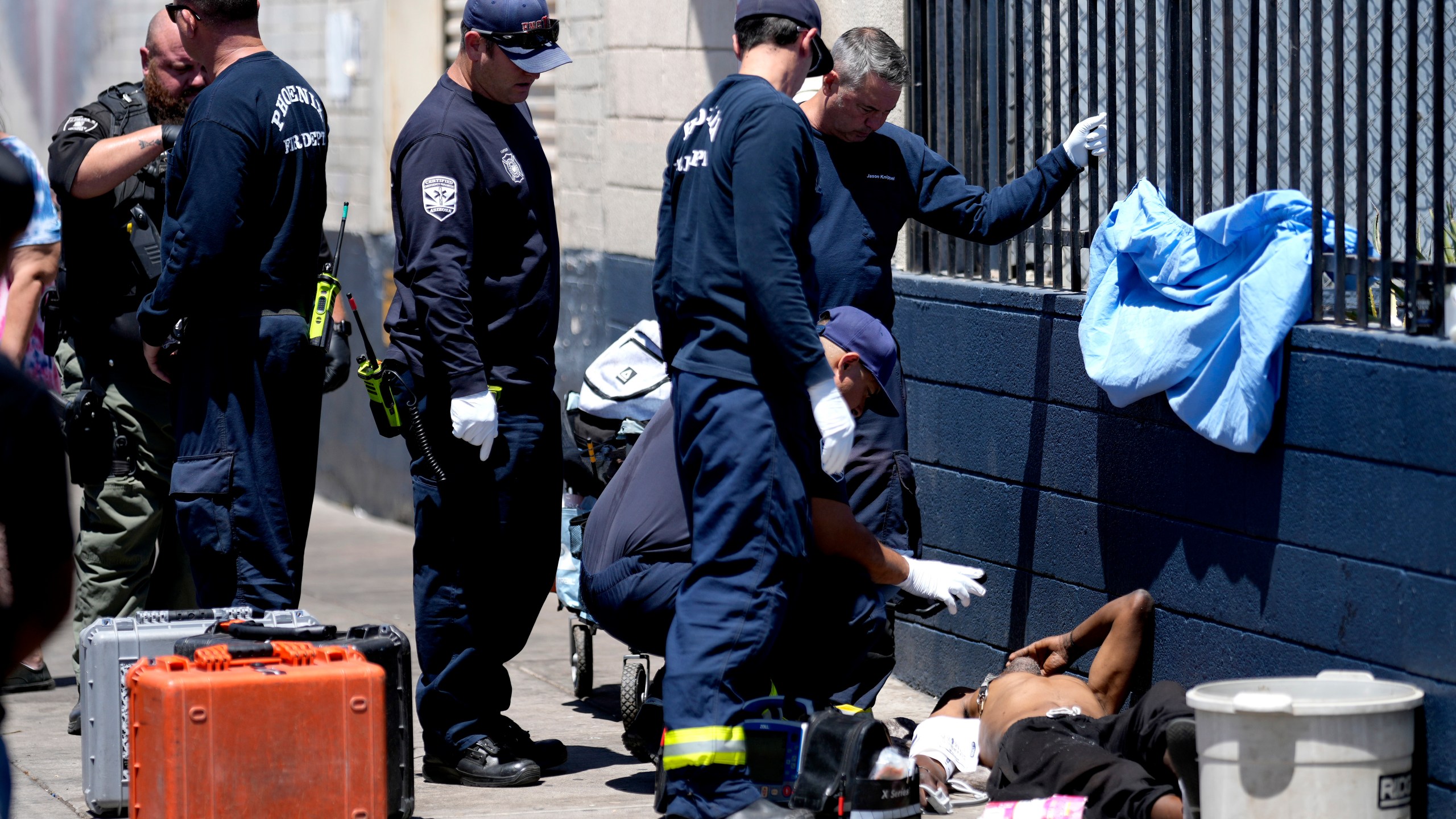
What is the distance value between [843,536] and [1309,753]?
47.2 inches

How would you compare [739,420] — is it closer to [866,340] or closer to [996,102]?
[866,340]

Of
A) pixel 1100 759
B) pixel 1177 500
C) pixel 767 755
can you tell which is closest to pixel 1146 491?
pixel 1177 500

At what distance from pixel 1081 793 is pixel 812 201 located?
1.58 m

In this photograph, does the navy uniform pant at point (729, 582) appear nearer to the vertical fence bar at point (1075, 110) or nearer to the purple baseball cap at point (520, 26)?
the purple baseball cap at point (520, 26)

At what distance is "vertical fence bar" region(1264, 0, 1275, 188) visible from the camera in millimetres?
4695

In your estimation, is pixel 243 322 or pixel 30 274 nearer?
pixel 243 322

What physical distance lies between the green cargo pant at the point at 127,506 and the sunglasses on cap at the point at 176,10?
3.70 feet

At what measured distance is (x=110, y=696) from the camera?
4594 millimetres

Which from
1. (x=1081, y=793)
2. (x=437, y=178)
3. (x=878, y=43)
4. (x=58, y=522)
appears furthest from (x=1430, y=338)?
(x=58, y=522)

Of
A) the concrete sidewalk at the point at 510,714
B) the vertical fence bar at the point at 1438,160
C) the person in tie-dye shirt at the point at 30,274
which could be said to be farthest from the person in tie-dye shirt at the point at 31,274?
the vertical fence bar at the point at 1438,160

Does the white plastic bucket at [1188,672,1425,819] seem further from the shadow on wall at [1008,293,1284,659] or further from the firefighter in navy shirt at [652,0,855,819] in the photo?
the firefighter in navy shirt at [652,0,855,819]

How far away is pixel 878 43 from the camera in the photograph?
17.1 ft

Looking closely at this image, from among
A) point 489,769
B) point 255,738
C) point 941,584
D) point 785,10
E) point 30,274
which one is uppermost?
point 785,10

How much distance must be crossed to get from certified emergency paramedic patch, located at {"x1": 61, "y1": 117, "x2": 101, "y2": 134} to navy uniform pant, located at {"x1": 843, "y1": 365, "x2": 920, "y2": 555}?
2.56 meters
